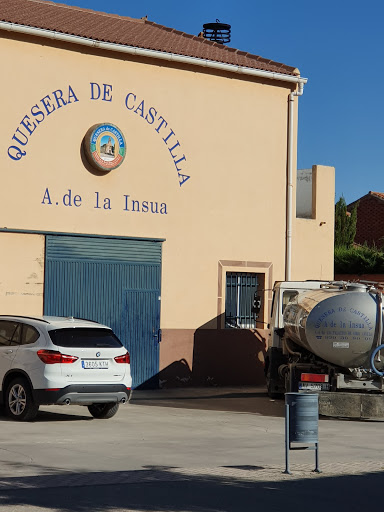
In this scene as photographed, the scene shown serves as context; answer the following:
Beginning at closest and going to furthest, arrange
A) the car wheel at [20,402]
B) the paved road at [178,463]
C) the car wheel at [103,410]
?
the paved road at [178,463] < the car wheel at [20,402] < the car wheel at [103,410]

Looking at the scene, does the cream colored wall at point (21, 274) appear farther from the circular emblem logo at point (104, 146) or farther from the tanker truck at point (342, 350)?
the tanker truck at point (342, 350)

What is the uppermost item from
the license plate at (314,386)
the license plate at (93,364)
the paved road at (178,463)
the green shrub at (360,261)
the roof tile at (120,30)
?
the roof tile at (120,30)

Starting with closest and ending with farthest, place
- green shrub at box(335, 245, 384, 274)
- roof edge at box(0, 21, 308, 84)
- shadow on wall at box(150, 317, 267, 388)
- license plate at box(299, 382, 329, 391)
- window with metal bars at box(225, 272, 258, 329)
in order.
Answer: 1. license plate at box(299, 382, 329, 391)
2. roof edge at box(0, 21, 308, 84)
3. shadow on wall at box(150, 317, 267, 388)
4. window with metal bars at box(225, 272, 258, 329)
5. green shrub at box(335, 245, 384, 274)

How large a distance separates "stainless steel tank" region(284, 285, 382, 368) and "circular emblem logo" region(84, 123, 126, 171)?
5.72m

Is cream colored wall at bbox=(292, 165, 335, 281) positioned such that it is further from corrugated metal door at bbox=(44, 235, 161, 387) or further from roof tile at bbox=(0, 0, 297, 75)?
corrugated metal door at bbox=(44, 235, 161, 387)

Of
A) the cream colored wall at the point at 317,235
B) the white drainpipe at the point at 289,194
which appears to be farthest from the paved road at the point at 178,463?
the cream colored wall at the point at 317,235

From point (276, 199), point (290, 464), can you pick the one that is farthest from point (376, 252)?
point (290, 464)

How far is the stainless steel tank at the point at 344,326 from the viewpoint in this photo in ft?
58.3

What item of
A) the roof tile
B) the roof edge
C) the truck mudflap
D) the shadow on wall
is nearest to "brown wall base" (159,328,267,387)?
the shadow on wall

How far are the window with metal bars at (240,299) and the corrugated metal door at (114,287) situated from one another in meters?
2.12

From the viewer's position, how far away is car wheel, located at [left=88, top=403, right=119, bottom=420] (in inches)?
673

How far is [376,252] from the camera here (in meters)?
43.8

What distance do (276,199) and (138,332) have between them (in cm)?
496

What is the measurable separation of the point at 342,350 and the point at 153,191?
654 centimetres
